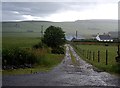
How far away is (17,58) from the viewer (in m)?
24.1

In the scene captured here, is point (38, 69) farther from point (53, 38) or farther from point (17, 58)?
point (53, 38)

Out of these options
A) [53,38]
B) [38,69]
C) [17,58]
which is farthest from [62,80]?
[53,38]

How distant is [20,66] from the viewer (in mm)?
23562

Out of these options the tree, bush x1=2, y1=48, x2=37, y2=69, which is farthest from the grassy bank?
the tree

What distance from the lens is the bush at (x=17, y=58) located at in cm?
2375

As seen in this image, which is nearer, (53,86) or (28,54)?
(53,86)

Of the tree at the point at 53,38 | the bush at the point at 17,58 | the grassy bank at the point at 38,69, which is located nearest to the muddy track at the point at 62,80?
the grassy bank at the point at 38,69

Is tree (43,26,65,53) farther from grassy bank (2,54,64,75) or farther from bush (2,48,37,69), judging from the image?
bush (2,48,37,69)

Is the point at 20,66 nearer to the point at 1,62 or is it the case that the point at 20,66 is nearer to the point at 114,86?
the point at 1,62

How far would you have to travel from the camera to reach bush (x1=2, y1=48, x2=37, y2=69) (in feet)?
77.9

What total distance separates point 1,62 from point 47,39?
3260 centimetres

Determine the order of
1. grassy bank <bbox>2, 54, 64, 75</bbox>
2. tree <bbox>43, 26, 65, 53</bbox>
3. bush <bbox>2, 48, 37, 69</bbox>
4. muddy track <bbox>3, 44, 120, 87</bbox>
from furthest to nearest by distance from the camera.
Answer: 1. tree <bbox>43, 26, 65, 53</bbox>
2. bush <bbox>2, 48, 37, 69</bbox>
3. grassy bank <bbox>2, 54, 64, 75</bbox>
4. muddy track <bbox>3, 44, 120, 87</bbox>

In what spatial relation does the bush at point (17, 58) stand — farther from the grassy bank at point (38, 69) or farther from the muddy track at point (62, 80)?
the muddy track at point (62, 80)

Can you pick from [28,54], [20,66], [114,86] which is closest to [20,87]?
[114,86]
